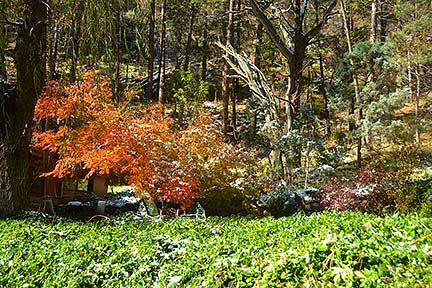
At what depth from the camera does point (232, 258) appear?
234 centimetres

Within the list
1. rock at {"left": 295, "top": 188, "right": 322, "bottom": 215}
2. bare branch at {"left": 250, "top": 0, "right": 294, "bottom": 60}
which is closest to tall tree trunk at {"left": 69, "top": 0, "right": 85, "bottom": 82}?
bare branch at {"left": 250, "top": 0, "right": 294, "bottom": 60}

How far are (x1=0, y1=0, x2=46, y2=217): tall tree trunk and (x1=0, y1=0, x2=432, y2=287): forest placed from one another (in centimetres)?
2

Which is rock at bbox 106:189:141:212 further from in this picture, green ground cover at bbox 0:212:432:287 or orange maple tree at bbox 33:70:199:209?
green ground cover at bbox 0:212:432:287

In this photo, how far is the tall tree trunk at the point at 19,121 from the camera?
5738 millimetres

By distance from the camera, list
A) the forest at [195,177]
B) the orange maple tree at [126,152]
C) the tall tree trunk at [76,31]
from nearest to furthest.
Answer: the forest at [195,177] → the tall tree trunk at [76,31] → the orange maple tree at [126,152]

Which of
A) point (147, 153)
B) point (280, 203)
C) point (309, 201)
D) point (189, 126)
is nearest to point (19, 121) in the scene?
point (147, 153)

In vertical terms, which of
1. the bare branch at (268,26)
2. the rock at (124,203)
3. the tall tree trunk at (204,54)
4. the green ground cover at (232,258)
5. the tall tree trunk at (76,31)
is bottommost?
the rock at (124,203)

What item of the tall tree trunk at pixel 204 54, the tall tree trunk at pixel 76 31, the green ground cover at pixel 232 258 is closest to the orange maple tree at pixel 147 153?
the tall tree trunk at pixel 76 31

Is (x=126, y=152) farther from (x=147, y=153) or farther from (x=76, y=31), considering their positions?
(x=76, y=31)

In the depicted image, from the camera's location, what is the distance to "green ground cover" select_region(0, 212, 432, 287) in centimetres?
178

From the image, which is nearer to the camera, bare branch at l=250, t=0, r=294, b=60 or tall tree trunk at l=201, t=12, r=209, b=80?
bare branch at l=250, t=0, r=294, b=60

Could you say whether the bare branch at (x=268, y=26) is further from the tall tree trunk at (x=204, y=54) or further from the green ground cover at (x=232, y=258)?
the tall tree trunk at (x=204, y=54)

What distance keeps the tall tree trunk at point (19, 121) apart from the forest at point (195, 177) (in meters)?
0.02

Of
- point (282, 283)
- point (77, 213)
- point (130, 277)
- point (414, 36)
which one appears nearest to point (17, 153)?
point (77, 213)
